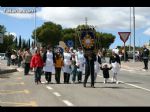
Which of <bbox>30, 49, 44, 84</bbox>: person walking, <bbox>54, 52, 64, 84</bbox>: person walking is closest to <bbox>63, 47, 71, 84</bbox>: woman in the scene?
<bbox>54, 52, 64, 84</bbox>: person walking

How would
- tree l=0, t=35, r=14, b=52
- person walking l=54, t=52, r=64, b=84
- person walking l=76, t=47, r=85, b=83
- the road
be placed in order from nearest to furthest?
1. the road
2. person walking l=54, t=52, r=64, b=84
3. person walking l=76, t=47, r=85, b=83
4. tree l=0, t=35, r=14, b=52

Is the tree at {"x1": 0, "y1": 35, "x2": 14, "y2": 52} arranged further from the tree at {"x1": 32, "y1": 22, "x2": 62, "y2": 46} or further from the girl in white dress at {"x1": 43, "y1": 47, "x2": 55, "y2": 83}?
the girl in white dress at {"x1": 43, "y1": 47, "x2": 55, "y2": 83}

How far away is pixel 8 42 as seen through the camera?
5246 inches

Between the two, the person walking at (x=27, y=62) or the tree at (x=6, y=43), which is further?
the tree at (x=6, y=43)

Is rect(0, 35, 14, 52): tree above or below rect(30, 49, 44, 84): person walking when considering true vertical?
above

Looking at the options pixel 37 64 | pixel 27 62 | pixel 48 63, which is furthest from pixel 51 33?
pixel 37 64

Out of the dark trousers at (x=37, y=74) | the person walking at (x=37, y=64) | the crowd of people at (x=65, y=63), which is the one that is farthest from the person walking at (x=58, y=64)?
the dark trousers at (x=37, y=74)

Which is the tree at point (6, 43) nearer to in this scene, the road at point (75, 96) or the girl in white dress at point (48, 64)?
the girl in white dress at point (48, 64)

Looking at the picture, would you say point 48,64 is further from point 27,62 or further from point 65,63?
point 27,62

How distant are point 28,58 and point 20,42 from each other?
106898 millimetres

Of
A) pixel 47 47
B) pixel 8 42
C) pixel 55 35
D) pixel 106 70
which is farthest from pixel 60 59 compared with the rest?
pixel 8 42

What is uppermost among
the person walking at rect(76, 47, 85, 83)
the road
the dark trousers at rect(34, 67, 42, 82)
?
the person walking at rect(76, 47, 85, 83)

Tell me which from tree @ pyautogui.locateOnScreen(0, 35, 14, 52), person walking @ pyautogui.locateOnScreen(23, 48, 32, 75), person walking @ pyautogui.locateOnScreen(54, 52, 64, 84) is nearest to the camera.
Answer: person walking @ pyautogui.locateOnScreen(54, 52, 64, 84)
